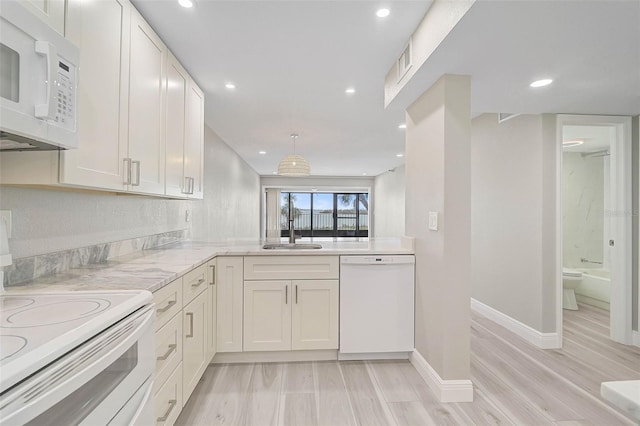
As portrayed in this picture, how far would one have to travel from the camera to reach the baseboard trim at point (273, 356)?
98.5 inches

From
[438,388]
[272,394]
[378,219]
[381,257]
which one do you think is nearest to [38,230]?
[272,394]

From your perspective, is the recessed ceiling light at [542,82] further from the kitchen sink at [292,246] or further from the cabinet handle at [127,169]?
the cabinet handle at [127,169]

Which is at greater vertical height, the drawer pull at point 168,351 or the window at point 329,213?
the window at point 329,213

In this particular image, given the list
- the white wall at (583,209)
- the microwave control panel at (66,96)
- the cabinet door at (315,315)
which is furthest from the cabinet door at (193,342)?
the white wall at (583,209)

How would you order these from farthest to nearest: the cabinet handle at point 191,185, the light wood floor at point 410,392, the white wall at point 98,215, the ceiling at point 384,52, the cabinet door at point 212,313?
the cabinet handle at point 191,185 < the cabinet door at point 212,313 < the light wood floor at point 410,392 < the ceiling at point 384,52 < the white wall at point 98,215

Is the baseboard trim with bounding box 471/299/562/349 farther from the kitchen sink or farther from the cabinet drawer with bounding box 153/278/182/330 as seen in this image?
the cabinet drawer with bounding box 153/278/182/330

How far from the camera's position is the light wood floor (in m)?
1.83

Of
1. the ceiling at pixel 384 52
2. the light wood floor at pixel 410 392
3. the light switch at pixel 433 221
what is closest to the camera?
the ceiling at pixel 384 52

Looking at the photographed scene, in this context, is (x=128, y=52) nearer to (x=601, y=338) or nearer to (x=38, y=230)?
(x=38, y=230)

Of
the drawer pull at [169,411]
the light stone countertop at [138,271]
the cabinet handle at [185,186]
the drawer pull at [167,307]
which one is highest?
the cabinet handle at [185,186]

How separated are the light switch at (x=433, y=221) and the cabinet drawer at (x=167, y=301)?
5.42 ft

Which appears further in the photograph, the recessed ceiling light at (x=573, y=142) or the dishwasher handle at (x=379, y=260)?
the recessed ceiling light at (x=573, y=142)

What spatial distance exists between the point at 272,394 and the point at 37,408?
1680mm

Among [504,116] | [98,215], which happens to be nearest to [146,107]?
[98,215]
